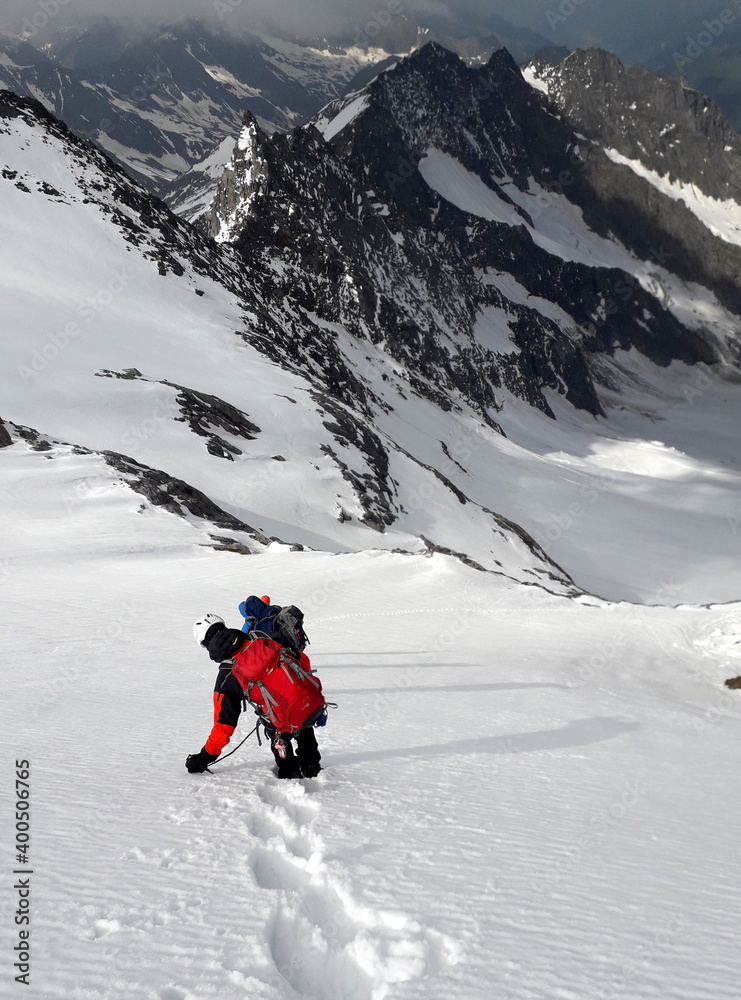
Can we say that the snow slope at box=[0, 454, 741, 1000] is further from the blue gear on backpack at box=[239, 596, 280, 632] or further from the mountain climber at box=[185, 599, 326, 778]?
the blue gear on backpack at box=[239, 596, 280, 632]

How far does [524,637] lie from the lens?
12391 millimetres

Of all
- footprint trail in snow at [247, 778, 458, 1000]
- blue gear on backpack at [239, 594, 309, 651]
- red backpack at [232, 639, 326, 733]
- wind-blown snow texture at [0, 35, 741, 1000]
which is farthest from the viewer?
blue gear on backpack at [239, 594, 309, 651]

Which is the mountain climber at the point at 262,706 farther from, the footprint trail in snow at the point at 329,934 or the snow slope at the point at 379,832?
the footprint trail in snow at the point at 329,934

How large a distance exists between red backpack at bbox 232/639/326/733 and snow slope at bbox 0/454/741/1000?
0.44 meters

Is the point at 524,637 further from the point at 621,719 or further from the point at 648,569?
the point at 648,569

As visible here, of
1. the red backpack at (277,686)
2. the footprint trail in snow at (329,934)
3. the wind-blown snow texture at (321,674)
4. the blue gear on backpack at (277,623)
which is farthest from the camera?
the blue gear on backpack at (277,623)

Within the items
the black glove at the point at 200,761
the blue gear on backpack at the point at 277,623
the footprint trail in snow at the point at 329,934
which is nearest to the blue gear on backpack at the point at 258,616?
the blue gear on backpack at the point at 277,623

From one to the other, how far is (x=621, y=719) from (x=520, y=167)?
211145mm

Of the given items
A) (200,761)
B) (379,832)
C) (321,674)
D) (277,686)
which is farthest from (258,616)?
(321,674)

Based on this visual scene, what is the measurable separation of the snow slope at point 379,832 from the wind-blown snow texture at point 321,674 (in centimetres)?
2

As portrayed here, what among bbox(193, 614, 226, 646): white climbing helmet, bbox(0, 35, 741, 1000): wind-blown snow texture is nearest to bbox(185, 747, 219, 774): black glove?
bbox(0, 35, 741, 1000): wind-blown snow texture

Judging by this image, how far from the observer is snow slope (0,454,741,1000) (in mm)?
2980

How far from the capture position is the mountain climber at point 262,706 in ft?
16.3

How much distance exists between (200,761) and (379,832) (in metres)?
1.53
